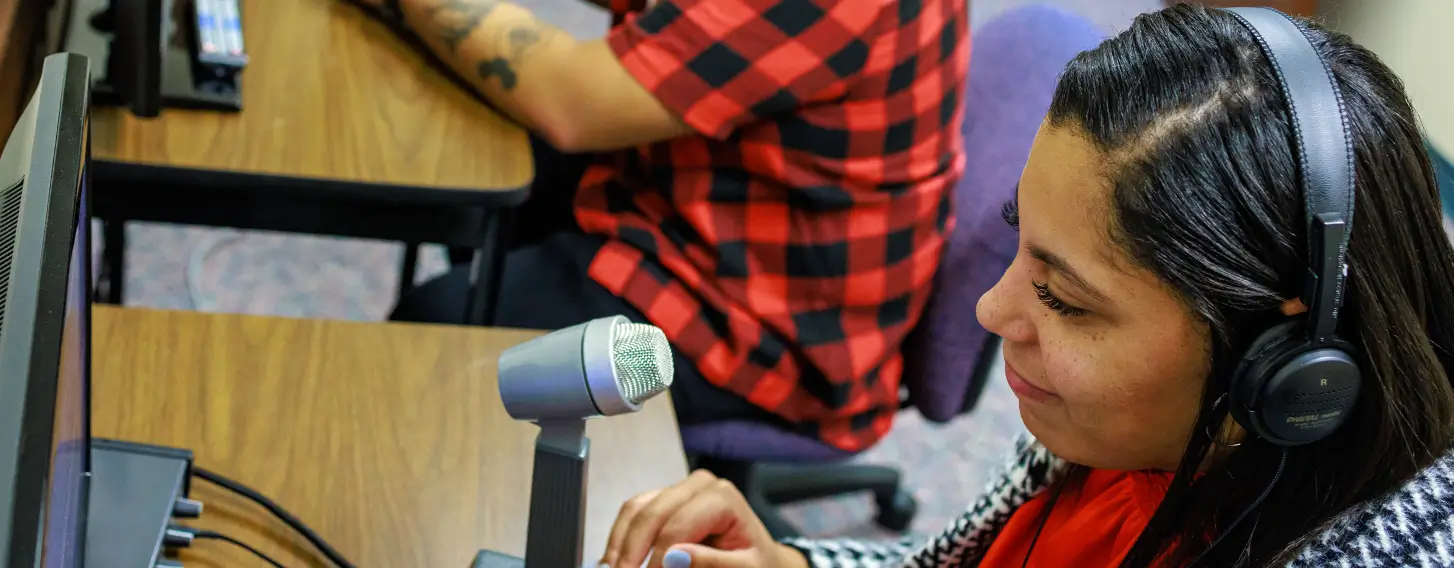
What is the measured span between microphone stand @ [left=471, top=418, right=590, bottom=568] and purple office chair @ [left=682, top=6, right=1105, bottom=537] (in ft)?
2.00

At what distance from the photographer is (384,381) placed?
3.36 ft

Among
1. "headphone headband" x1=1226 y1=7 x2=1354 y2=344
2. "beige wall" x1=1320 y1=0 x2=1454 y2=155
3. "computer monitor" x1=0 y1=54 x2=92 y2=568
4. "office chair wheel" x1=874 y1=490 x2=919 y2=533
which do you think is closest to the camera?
"computer monitor" x1=0 y1=54 x2=92 y2=568

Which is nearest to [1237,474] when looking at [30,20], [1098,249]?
[1098,249]

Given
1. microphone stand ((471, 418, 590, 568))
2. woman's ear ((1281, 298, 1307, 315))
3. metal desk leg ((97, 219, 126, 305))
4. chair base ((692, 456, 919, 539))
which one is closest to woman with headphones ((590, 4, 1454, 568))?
woman's ear ((1281, 298, 1307, 315))

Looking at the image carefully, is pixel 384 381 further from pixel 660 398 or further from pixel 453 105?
pixel 453 105

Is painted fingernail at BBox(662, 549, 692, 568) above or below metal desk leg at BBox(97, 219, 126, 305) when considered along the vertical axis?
above

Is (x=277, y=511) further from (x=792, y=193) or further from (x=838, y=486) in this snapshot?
(x=838, y=486)

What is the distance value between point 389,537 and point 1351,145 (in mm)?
630

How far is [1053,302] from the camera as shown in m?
0.73

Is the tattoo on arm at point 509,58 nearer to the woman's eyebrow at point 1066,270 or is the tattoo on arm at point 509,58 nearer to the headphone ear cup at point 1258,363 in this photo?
the woman's eyebrow at point 1066,270

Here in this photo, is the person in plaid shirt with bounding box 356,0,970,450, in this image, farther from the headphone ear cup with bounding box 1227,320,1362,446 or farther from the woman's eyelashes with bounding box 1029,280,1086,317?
the headphone ear cup with bounding box 1227,320,1362,446

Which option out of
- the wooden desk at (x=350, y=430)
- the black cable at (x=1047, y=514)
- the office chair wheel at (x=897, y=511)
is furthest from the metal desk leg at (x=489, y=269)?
the office chair wheel at (x=897, y=511)

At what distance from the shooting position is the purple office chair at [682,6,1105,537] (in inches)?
51.2

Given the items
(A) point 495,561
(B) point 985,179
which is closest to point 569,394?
(A) point 495,561
